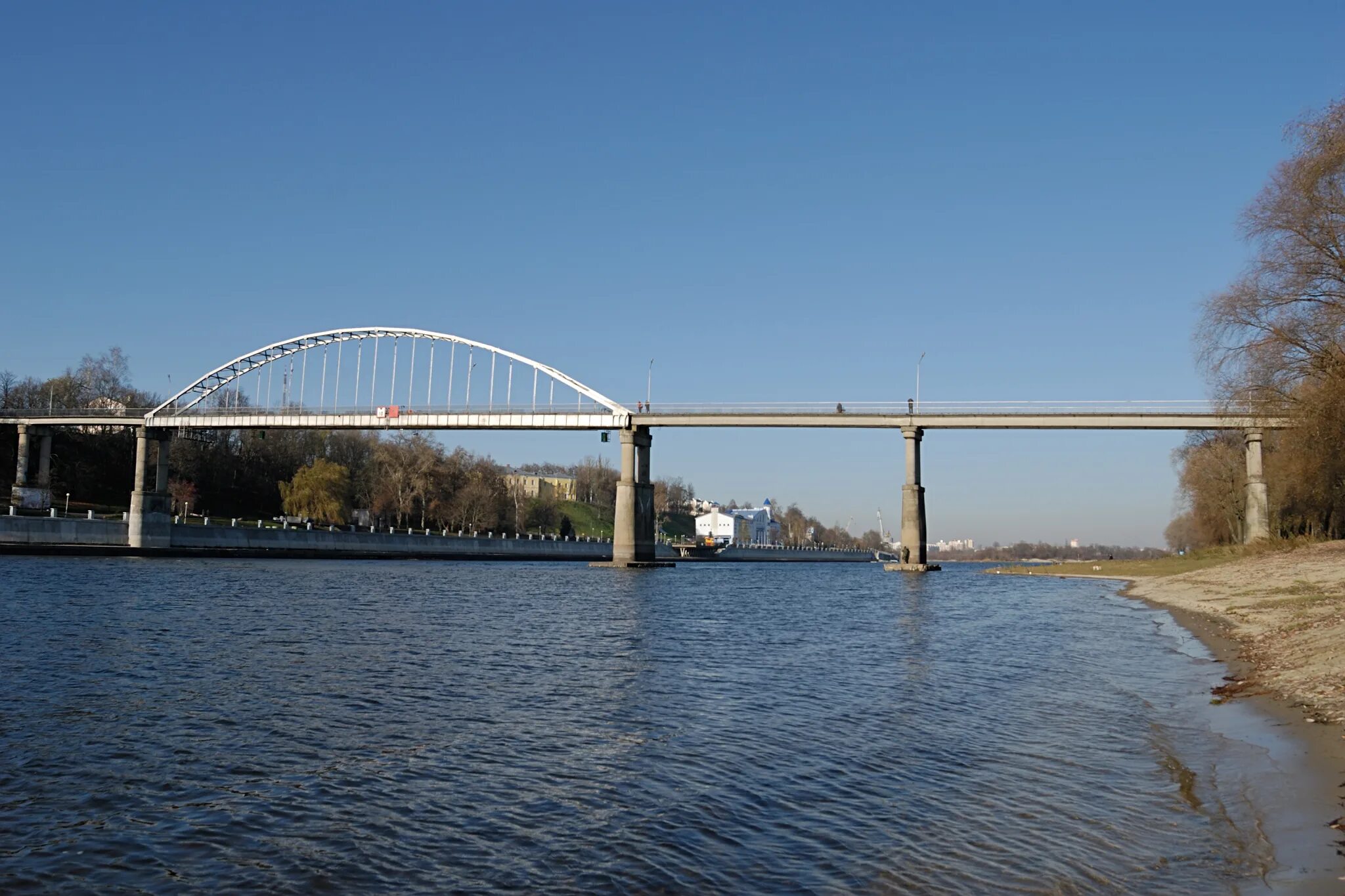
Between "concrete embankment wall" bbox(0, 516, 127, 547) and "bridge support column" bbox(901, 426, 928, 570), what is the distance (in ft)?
210

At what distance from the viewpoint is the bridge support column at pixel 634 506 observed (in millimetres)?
93562

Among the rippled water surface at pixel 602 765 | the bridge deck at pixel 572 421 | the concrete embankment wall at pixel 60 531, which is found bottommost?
the rippled water surface at pixel 602 765

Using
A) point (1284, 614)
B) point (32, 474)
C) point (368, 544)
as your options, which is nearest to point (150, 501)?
point (368, 544)

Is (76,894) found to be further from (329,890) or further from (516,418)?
(516,418)

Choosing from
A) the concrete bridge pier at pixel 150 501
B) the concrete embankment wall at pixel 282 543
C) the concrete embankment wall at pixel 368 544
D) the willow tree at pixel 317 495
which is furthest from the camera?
the willow tree at pixel 317 495

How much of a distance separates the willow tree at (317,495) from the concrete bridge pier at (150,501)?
1348cm

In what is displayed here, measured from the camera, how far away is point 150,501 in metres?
89.1

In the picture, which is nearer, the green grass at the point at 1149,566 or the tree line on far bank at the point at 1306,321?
the tree line on far bank at the point at 1306,321

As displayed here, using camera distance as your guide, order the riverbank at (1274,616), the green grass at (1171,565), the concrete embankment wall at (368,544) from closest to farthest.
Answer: the riverbank at (1274,616)
the green grass at (1171,565)
the concrete embankment wall at (368,544)

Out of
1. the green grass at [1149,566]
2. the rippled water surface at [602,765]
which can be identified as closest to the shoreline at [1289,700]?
the rippled water surface at [602,765]

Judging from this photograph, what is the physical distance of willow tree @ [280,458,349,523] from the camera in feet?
371

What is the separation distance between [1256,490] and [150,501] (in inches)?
3333

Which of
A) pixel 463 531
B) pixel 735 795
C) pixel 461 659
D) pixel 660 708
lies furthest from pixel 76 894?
pixel 463 531

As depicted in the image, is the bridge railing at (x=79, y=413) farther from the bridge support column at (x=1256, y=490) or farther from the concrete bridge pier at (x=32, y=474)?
the bridge support column at (x=1256, y=490)
